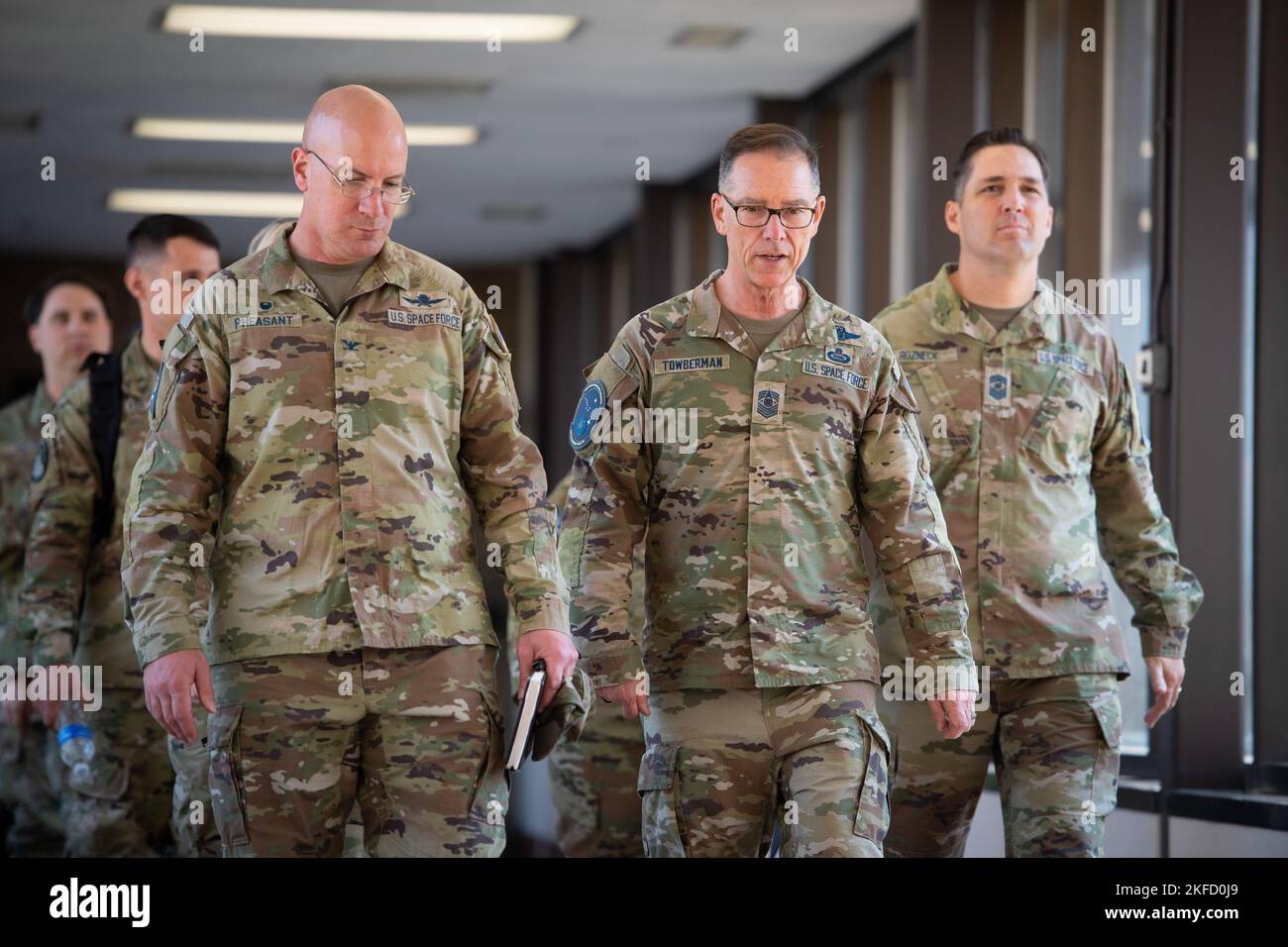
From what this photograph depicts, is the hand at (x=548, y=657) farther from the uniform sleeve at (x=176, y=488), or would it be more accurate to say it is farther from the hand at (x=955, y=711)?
the hand at (x=955, y=711)

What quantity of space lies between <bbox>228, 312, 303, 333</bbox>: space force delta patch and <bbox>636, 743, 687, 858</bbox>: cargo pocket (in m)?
1.10

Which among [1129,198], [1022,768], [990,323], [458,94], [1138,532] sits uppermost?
[458,94]

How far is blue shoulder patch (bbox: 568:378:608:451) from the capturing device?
3.53m

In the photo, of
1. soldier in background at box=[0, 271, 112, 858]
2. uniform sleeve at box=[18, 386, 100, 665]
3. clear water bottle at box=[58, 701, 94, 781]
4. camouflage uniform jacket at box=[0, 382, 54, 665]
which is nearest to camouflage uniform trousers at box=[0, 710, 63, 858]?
soldier in background at box=[0, 271, 112, 858]

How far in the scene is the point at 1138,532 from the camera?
163 inches

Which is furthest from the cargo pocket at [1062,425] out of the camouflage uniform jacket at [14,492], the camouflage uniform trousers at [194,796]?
the camouflage uniform jacket at [14,492]

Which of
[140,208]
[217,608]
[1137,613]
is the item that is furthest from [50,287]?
[140,208]

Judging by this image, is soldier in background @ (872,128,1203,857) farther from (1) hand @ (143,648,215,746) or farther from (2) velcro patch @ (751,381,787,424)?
(1) hand @ (143,648,215,746)

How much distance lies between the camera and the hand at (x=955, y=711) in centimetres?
342

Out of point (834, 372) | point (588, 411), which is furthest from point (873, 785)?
point (588, 411)

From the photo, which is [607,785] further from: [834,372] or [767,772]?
[834,372]

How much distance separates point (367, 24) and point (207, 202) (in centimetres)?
501

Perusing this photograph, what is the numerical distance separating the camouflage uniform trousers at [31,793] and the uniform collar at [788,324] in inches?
139

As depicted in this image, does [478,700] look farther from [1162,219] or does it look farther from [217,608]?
[1162,219]
